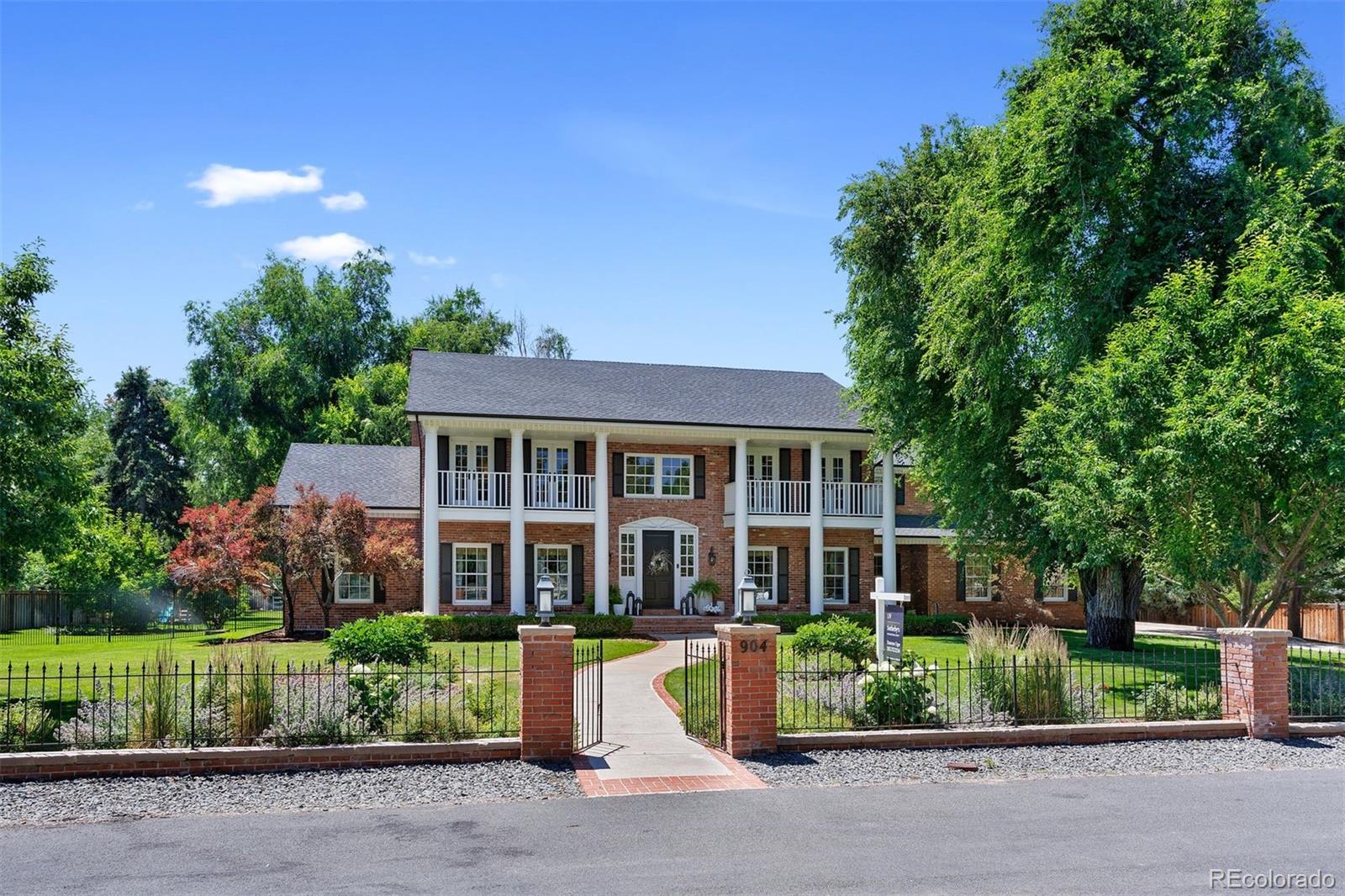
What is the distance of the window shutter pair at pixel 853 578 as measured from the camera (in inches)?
1261

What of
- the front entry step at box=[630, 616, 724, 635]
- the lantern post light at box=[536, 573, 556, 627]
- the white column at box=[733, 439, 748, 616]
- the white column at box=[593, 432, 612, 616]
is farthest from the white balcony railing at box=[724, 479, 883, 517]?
the lantern post light at box=[536, 573, 556, 627]

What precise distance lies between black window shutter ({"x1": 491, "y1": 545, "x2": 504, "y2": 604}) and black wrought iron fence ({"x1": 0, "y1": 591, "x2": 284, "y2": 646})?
6647mm

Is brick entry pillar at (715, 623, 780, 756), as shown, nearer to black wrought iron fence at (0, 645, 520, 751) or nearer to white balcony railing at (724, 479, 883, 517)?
black wrought iron fence at (0, 645, 520, 751)

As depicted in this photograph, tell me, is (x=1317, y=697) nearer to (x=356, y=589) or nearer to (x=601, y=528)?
(x=601, y=528)

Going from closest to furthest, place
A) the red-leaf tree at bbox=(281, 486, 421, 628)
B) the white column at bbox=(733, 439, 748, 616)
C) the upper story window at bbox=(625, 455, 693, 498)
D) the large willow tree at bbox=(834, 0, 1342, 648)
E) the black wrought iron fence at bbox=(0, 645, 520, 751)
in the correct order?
the black wrought iron fence at bbox=(0, 645, 520, 751) → the large willow tree at bbox=(834, 0, 1342, 648) → the red-leaf tree at bbox=(281, 486, 421, 628) → the white column at bbox=(733, 439, 748, 616) → the upper story window at bbox=(625, 455, 693, 498)

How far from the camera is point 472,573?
29469mm

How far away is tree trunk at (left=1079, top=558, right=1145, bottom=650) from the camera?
23750 millimetres

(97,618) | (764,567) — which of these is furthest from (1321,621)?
(97,618)

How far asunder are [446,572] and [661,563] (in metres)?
5.99

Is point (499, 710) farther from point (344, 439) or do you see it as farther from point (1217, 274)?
point (344, 439)

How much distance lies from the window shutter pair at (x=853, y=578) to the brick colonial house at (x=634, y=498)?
0.12 ft

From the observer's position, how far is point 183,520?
25.8 meters

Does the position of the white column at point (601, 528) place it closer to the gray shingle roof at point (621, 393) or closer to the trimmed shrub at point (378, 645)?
the gray shingle roof at point (621, 393)

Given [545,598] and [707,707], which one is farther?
[707,707]
